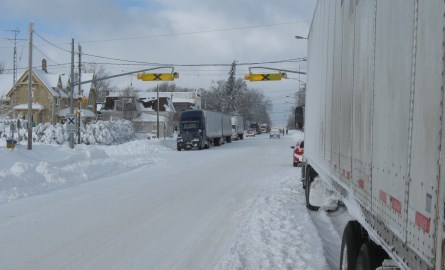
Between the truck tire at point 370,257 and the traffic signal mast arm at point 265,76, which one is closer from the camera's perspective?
the truck tire at point 370,257

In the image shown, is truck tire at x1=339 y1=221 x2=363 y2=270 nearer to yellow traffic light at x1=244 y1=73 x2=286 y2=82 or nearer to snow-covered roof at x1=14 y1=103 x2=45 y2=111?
yellow traffic light at x1=244 y1=73 x2=286 y2=82

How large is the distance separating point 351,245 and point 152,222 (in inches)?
243

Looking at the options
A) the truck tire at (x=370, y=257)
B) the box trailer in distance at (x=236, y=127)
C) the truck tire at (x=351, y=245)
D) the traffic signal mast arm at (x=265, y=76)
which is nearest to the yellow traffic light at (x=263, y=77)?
the traffic signal mast arm at (x=265, y=76)

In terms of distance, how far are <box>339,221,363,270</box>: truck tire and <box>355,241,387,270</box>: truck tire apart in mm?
178

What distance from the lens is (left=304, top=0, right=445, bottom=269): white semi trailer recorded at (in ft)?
7.86

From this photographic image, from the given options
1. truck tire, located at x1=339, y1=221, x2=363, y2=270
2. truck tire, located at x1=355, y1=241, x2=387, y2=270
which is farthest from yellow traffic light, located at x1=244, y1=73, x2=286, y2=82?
truck tire, located at x1=355, y1=241, x2=387, y2=270

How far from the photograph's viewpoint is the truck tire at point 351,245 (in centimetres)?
449

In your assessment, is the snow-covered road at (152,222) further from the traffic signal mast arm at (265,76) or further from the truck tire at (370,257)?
the traffic signal mast arm at (265,76)

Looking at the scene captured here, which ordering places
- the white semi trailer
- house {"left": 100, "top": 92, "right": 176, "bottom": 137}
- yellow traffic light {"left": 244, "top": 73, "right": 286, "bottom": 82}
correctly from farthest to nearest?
house {"left": 100, "top": 92, "right": 176, "bottom": 137} → yellow traffic light {"left": 244, "top": 73, "right": 286, "bottom": 82} → the white semi trailer

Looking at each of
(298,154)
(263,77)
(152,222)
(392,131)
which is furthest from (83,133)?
(392,131)

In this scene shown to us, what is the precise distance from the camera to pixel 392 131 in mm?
3217

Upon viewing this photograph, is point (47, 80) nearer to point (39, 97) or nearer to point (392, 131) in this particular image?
point (39, 97)

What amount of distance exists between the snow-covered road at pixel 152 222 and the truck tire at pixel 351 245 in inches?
84.7

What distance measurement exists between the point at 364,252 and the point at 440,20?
7.77 feet
